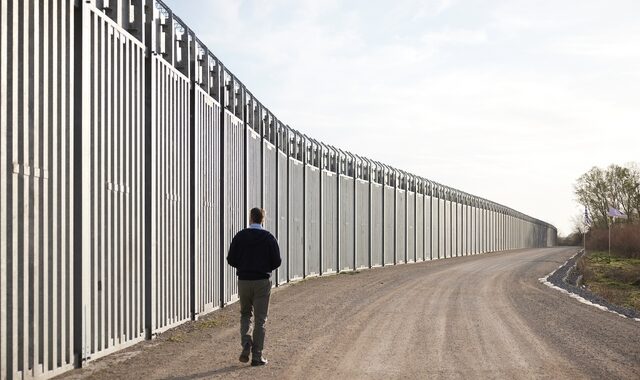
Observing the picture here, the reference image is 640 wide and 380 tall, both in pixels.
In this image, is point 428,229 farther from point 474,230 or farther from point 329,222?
point 329,222

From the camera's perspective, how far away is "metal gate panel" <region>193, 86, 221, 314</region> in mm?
15492

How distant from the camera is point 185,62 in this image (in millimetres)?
14945

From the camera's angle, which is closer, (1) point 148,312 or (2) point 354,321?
(1) point 148,312

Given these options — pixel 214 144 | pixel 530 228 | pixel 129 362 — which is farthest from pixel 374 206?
pixel 530 228

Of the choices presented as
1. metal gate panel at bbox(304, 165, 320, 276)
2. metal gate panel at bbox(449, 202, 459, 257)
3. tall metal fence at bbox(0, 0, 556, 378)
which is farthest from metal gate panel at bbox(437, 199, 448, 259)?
tall metal fence at bbox(0, 0, 556, 378)

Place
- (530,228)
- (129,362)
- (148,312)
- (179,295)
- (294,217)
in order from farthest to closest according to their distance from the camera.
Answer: (530,228)
(294,217)
(179,295)
(148,312)
(129,362)

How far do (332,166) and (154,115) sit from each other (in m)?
21.7

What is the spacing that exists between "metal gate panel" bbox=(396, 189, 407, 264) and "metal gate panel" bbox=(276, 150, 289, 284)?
19.8 m

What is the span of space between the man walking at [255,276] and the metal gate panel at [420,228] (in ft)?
135

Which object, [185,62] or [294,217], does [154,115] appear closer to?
[185,62]

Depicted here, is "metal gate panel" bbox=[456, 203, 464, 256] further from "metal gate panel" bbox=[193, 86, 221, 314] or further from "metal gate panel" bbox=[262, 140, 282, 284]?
"metal gate panel" bbox=[193, 86, 221, 314]

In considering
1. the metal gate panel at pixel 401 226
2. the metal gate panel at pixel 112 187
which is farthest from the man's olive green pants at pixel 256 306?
the metal gate panel at pixel 401 226

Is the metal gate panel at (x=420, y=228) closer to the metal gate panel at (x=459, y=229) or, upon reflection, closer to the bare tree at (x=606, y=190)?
the metal gate panel at (x=459, y=229)

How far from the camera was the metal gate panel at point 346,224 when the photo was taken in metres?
35.1
